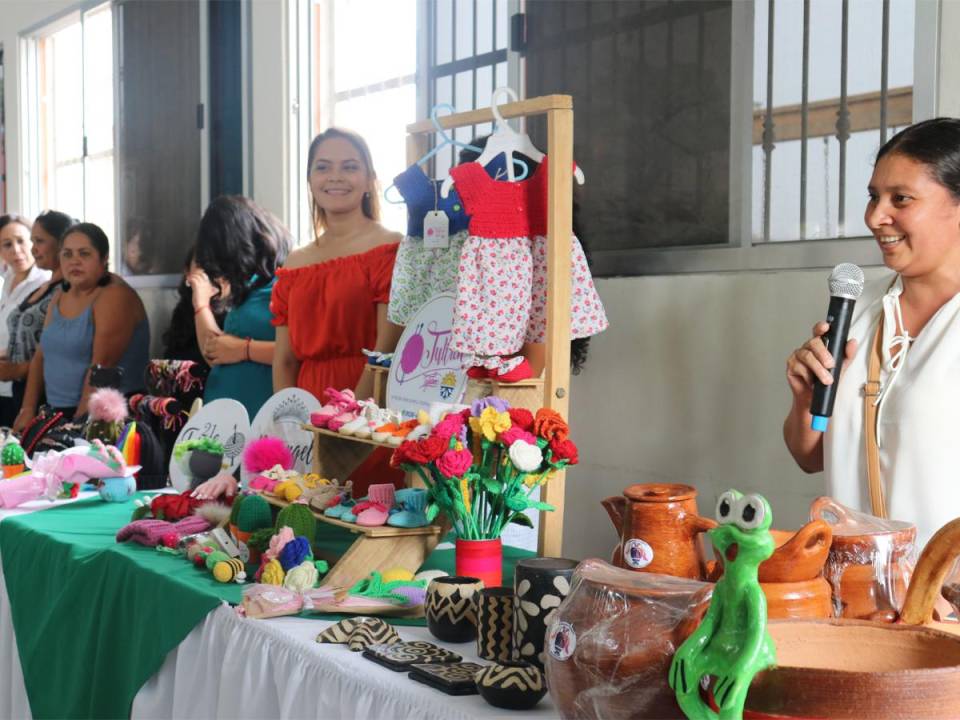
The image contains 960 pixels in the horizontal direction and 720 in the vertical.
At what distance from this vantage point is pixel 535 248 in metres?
2.29

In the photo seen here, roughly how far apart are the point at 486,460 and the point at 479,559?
16 centimetres

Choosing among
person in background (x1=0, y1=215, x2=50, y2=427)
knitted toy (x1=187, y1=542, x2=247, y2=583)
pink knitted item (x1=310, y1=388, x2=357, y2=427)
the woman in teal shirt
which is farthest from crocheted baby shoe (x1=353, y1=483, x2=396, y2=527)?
person in background (x1=0, y1=215, x2=50, y2=427)

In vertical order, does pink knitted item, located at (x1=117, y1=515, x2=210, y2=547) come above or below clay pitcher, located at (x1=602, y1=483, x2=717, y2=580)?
below

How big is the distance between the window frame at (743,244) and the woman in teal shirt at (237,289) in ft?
4.87

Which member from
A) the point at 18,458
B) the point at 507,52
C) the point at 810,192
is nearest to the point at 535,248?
the point at 810,192

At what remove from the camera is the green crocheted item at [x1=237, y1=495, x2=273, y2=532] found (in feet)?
6.58

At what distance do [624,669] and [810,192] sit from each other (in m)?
1.74

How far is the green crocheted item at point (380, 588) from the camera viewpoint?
5.48 feet

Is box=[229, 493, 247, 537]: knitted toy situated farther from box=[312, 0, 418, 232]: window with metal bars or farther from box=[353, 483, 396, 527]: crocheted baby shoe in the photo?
box=[312, 0, 418, 232]: window with metal bars

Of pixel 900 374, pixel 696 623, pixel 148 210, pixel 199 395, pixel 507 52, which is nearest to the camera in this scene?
pixel 696 623

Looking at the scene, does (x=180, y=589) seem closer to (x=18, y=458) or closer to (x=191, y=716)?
(x=191, y=716)

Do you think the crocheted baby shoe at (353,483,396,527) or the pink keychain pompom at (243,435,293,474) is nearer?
the crocheted baby shoe at (353,483,396,527)

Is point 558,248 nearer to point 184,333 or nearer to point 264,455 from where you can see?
point 264,455

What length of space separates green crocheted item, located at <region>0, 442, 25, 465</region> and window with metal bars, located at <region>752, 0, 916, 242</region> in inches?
78.7
